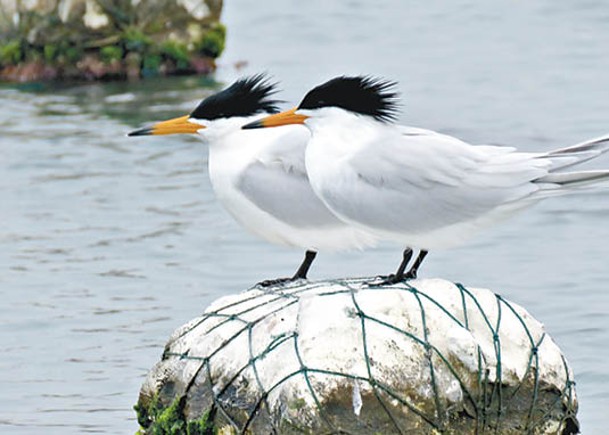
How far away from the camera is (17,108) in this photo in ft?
64.5

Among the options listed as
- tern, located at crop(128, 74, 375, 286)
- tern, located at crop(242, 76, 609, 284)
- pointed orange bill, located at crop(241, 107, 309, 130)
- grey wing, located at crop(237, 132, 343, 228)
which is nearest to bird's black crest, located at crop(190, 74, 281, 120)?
tern, located at crop(128, 74, 375, 286)

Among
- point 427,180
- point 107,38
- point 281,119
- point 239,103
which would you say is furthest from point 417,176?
point 107,38

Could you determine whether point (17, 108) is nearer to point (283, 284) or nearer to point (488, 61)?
point (488, 61)

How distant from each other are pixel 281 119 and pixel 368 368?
1508mm

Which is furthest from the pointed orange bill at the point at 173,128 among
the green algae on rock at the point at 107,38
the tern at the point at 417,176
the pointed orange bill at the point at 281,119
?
the green algae on rock at the point at 107,38

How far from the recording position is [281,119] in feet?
25.4

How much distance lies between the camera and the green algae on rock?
20.7 meters

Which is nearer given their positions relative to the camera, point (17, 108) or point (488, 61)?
point (17, 108)

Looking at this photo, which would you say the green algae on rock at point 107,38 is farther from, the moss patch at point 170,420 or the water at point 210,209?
the moss patch at point 170,420

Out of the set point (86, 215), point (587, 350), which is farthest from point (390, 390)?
point (86, 215)

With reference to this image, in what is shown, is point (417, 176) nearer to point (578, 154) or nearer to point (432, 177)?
point (432, 177)

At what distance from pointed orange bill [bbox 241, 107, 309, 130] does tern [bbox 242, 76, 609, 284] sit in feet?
0.75

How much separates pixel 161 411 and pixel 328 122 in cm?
147

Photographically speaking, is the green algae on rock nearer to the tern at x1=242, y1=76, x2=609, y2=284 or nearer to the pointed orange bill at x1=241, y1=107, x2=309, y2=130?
the pointed orange bill at x1=241, y1=107, x2=309, y2=130
